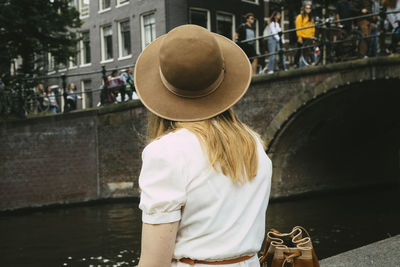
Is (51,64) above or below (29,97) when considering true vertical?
above

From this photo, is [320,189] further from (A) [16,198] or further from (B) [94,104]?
(A) [16,198]

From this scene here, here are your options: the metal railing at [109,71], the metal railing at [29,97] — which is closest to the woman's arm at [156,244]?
the metal railing at [109,71]

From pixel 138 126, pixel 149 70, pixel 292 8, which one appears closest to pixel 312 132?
pixel 138 126

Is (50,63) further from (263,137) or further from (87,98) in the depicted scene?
(263,137)

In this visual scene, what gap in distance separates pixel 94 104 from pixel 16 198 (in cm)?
305

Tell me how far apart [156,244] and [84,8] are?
1525 centimetres

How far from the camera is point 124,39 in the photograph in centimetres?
1283

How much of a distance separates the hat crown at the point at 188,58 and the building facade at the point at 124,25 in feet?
31.2

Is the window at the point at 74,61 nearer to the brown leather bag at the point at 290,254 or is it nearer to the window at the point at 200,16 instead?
the window at the point at 200,16

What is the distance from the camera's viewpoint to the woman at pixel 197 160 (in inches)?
44.6

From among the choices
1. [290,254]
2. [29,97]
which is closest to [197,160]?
[290,254]

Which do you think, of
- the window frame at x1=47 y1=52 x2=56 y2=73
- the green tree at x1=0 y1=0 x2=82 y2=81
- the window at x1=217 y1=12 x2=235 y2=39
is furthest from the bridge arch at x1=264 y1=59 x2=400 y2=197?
the window frame at x1=47 y1=52 x2=56 y2=73

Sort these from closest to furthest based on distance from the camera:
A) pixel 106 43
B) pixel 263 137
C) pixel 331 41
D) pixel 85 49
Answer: pixel 331 41
pixel 263 137
pixel 106 43
pixel 85 49

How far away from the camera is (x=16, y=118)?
1128 cm
